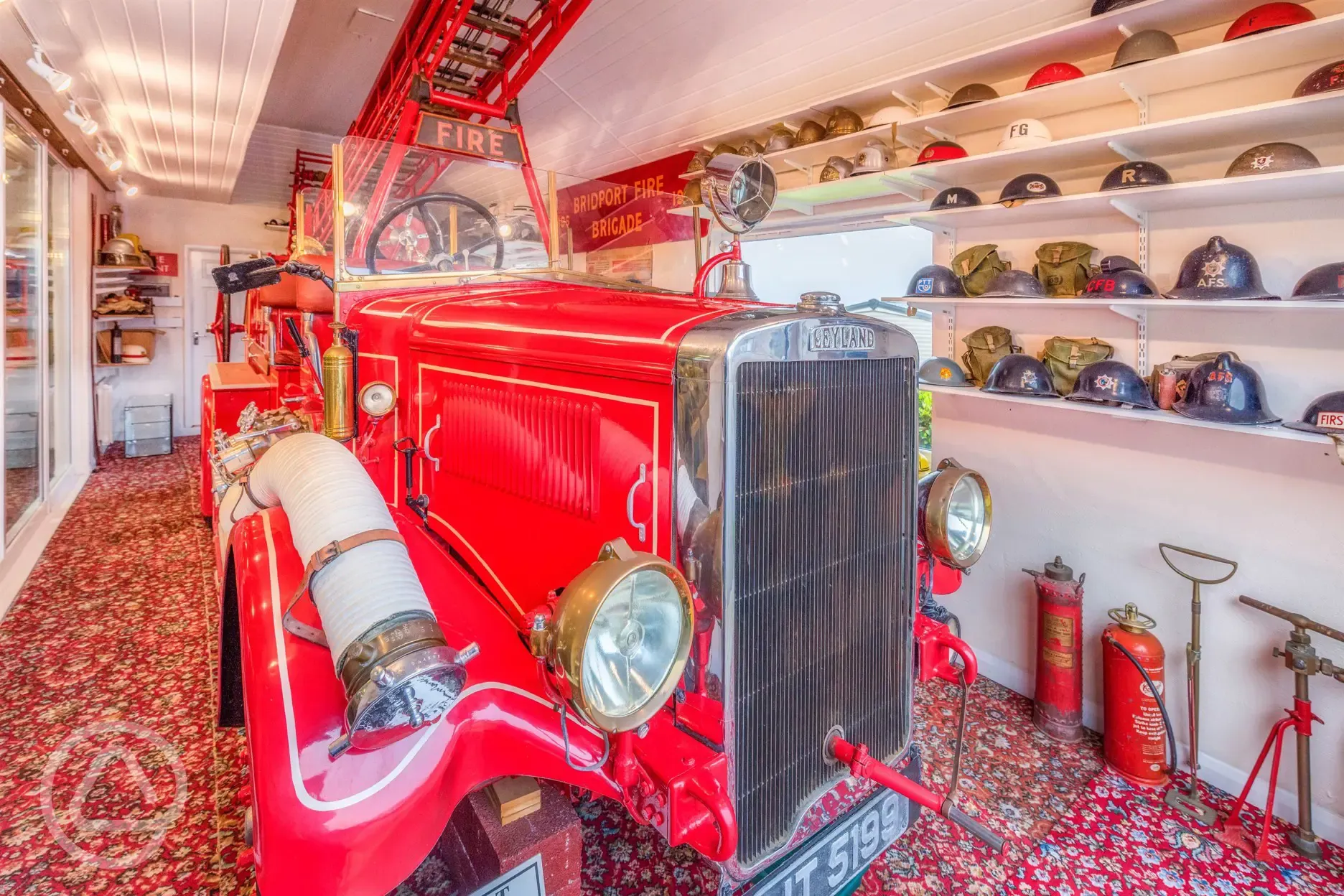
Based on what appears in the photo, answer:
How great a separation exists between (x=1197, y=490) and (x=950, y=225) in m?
1.54

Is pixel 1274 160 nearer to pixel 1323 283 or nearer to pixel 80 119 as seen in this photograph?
pixel 1323 283

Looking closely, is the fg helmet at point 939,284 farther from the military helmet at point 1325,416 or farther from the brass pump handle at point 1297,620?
the brass pump handle at point 1297,620

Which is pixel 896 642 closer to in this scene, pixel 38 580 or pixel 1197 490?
pixel 1197 490

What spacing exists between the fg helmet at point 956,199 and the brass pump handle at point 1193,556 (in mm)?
1574

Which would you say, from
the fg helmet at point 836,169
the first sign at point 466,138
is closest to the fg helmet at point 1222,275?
the fg helmet at point 836,169

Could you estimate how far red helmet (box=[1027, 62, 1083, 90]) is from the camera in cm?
254

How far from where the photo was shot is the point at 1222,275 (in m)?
2.23

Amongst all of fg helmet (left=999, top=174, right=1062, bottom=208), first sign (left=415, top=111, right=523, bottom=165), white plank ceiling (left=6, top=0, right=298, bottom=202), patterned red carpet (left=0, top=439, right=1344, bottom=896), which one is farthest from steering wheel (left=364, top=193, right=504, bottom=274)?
fg helmet (left=999, top=174, right=1062, bottom=208)

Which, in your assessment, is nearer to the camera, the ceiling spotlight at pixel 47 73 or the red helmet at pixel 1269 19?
the red helmet at pixel 1269 19

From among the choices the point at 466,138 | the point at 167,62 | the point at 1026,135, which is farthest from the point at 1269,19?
the point at 167,62

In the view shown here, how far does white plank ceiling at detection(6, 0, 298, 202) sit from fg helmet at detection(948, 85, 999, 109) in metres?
2.99

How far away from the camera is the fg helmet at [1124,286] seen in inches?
94.9

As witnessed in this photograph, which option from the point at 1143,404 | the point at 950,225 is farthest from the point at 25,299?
the point at 1143,404

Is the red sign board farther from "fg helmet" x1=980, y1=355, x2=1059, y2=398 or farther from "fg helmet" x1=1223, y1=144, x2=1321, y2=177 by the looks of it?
"fg helmet" x1=1223, y1=144, x2=1321, y2=177
